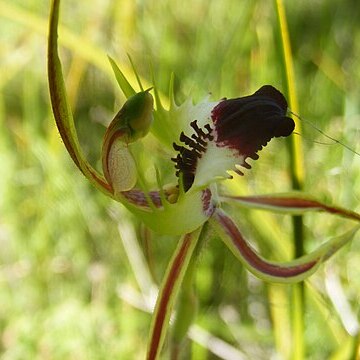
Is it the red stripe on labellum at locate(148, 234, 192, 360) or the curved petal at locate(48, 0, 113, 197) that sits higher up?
the curved petal at locate(48, 0, 113, 197)

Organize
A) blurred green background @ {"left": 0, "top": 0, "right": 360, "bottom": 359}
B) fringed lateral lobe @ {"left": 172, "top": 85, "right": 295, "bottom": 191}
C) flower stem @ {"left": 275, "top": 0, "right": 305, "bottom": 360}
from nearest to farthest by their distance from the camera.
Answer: fringed lateral lobe @ {"left": 172, "top": 85, "right": 295, "bottom": 191}, flower stem @ {"left": 275, "top": 0, "right": 305, "bottom": 360}, blurred green background @ {"left": 0, "top": 0, "right": 360, "bottom": 359}

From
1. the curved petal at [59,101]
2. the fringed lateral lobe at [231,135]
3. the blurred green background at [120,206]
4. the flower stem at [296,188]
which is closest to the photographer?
the curved petal at [59,101]

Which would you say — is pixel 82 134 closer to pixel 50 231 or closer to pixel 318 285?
pixel 50 231

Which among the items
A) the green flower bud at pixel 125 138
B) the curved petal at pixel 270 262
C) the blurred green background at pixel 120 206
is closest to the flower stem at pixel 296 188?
the blurred green background at pixel 120 206

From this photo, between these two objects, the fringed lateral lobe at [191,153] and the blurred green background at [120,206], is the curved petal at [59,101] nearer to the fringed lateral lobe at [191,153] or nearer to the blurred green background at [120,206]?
the fringed lateral lobe at [191,153]

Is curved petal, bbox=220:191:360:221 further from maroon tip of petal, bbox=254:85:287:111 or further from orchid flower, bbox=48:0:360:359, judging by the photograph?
maroon tip of petal, bbox=254:85:287:111

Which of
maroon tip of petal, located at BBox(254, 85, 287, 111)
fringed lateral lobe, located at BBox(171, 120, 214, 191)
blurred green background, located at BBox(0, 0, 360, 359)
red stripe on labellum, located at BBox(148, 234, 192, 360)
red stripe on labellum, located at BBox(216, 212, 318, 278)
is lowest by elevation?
red stripe on labellum, located at BBox(148, 234, 192, 360)

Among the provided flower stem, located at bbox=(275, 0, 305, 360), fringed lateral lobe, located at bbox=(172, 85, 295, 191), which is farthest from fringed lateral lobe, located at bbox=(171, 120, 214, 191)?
Result: flower stem, located at bbox=(275, 0, 305, 360)
